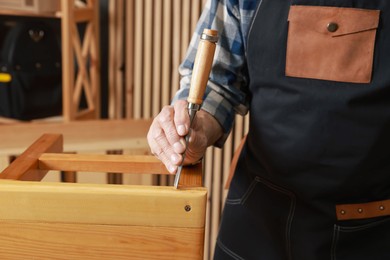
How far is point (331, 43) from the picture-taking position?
961 mm

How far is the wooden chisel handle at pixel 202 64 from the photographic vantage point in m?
0.75

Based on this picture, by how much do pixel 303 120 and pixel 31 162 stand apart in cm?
48

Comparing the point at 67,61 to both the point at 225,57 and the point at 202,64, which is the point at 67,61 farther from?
the point at 202,64

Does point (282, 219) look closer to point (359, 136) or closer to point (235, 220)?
point (235, 220)

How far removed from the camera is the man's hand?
0.80 metres

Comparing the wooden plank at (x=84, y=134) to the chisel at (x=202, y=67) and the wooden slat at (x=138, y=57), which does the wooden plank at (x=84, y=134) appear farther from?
the chisel at (x=202, y=67)

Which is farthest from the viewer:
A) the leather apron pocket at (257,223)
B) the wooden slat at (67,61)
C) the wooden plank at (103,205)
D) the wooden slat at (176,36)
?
the wooden slat at (176,36)

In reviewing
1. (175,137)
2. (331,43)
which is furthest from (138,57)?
(175,137)

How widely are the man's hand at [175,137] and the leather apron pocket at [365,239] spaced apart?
1.04 ft

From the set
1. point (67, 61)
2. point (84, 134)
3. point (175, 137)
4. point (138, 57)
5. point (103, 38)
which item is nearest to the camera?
point (175, 137)

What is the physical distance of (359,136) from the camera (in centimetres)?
94

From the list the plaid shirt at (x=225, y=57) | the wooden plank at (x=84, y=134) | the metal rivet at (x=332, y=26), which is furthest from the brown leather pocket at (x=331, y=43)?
the wooden plank at (x=84, y=134)

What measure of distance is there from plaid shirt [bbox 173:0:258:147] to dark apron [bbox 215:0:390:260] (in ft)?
0.17

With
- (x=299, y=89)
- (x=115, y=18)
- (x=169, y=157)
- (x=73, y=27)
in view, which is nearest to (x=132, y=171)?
(x=169, y=157)
